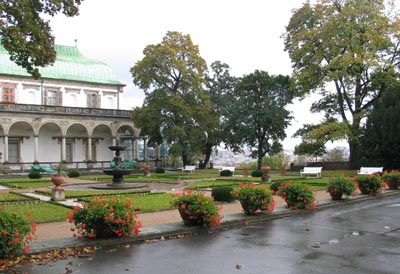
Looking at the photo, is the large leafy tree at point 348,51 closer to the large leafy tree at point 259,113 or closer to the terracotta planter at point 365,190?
the large leafy tree at point 259,113

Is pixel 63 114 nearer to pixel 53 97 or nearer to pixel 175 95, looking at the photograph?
pixel 53 97

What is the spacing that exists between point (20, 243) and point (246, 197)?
256 inches

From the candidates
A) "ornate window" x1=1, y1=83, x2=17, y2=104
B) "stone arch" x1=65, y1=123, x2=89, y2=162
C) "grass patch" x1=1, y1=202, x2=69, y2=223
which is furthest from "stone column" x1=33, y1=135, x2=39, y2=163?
"grass patch" x1=1, y1=202, x2=69, y2=223

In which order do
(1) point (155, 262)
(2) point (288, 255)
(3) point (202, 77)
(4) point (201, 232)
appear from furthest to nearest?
(3) point (202, 77) → (4) point (201, 232) → (2) point (288, 255) → (1) point (155, 262)

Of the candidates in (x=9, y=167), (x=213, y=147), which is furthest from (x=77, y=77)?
(x=213, y=147)

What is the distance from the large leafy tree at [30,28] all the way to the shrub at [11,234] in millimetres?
7396

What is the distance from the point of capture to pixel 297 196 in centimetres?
1331

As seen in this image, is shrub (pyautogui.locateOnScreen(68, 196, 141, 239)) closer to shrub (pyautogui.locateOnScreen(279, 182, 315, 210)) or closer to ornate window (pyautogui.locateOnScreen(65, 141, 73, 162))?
shrub (pyautogui.locateOnScreen(279, 182, 315, 210))

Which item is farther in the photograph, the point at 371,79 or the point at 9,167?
the point at 9,167

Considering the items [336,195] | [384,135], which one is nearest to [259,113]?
[384,135]

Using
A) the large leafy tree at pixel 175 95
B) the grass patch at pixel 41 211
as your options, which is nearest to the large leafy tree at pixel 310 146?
the large leafy tree at pixel 175 95

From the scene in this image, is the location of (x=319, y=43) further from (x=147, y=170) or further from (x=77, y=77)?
(x=77, y=77)

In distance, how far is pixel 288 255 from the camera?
24.6 ft

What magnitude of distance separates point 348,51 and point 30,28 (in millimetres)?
29284
